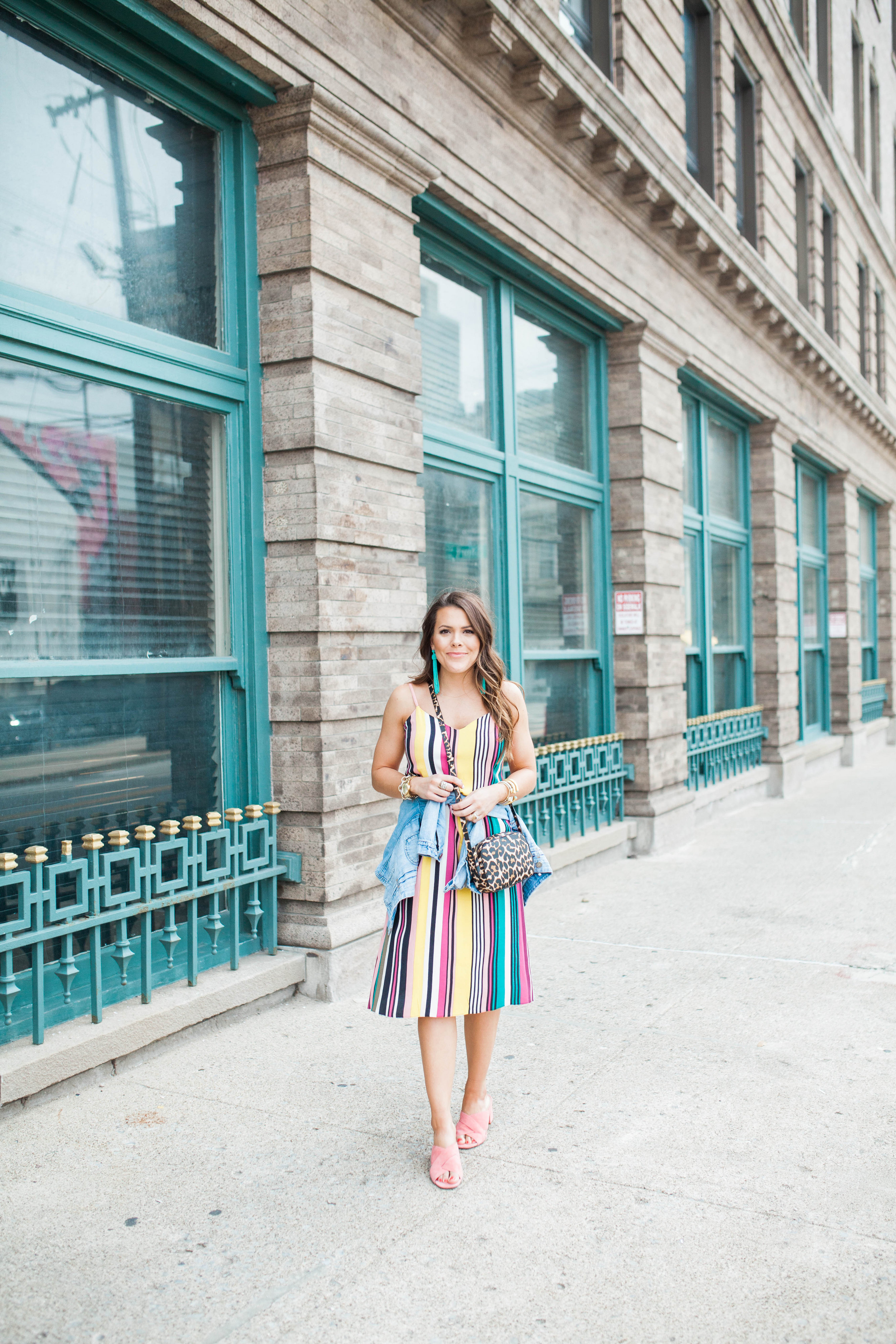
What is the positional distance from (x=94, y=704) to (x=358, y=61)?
3648 millimetres

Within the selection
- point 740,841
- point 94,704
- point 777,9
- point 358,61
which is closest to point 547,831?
point 740,841

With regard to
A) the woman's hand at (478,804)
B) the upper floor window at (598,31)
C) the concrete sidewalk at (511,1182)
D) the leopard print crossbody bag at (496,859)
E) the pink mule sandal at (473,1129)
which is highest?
the upper floor window at (598,31)

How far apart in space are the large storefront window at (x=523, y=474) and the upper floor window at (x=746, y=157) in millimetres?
4515

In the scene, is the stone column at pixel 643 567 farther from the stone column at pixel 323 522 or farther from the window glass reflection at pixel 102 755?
the window glass reflection at pixel 102 755

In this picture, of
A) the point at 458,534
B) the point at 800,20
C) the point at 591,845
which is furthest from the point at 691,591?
the point at 800,20

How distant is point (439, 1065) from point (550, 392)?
20.8ft

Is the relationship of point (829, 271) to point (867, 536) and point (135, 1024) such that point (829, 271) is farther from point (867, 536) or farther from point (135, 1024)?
point (135, 1024)

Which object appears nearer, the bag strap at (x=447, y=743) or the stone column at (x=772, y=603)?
the bag strap at (x=447, y=743)

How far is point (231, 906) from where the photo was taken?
16.0 feet

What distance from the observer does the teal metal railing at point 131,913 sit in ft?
Answer: 12.7

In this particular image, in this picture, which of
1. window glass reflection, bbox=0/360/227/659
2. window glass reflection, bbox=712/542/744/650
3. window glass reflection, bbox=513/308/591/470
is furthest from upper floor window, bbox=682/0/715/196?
window glass reflection, bbox=0/360/227/659

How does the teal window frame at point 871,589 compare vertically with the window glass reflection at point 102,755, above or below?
above

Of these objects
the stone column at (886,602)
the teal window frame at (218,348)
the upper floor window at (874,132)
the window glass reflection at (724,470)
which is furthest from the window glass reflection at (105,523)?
the stone column at (886,602)

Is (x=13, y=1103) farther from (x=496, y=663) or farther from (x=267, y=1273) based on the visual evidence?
(x=496, y=663)
